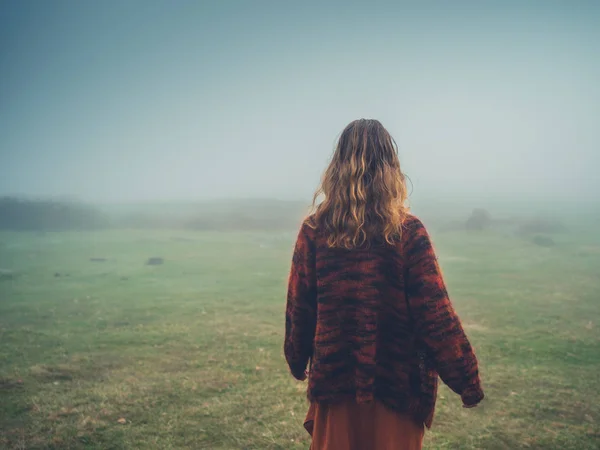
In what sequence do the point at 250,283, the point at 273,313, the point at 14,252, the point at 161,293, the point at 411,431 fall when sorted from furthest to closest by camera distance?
the point at 14,252 → the point at 250,283 → the point at 161,293 → the point at 273,313 → the point at 411,431

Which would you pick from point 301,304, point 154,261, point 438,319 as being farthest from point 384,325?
point 154,261

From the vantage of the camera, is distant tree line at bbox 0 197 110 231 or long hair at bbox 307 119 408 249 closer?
long hair at bbox 307 119 408 249

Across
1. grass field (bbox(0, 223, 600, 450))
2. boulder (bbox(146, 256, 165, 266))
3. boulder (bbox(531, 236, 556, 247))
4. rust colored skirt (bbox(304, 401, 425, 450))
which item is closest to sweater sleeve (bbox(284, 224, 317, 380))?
rust colored skirt (bbox(304, 401, 425, 450))

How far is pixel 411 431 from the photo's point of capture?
2.71 m

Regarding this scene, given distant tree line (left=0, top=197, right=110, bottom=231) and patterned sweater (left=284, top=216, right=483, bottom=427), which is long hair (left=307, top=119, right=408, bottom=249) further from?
distant tree line (left=0, top=197, right=110, bottom=231)

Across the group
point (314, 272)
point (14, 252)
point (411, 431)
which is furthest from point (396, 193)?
point (14, 252)

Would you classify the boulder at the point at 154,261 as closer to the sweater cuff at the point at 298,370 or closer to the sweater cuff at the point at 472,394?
the sweater cuff at the point at 298,370

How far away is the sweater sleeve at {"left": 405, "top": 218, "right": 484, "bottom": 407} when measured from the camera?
8.29ft

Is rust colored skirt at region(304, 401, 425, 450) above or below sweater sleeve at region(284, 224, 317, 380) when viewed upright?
below

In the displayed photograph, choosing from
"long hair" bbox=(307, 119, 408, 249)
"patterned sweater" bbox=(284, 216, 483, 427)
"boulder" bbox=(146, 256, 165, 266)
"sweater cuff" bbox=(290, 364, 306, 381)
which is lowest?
"boulder" bbox=(146, 256, 165, 266)

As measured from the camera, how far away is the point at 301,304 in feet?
9.48

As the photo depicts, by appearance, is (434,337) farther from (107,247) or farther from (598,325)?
(107,247)

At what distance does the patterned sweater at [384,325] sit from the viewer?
8.33 feet

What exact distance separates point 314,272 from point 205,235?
146 ft
